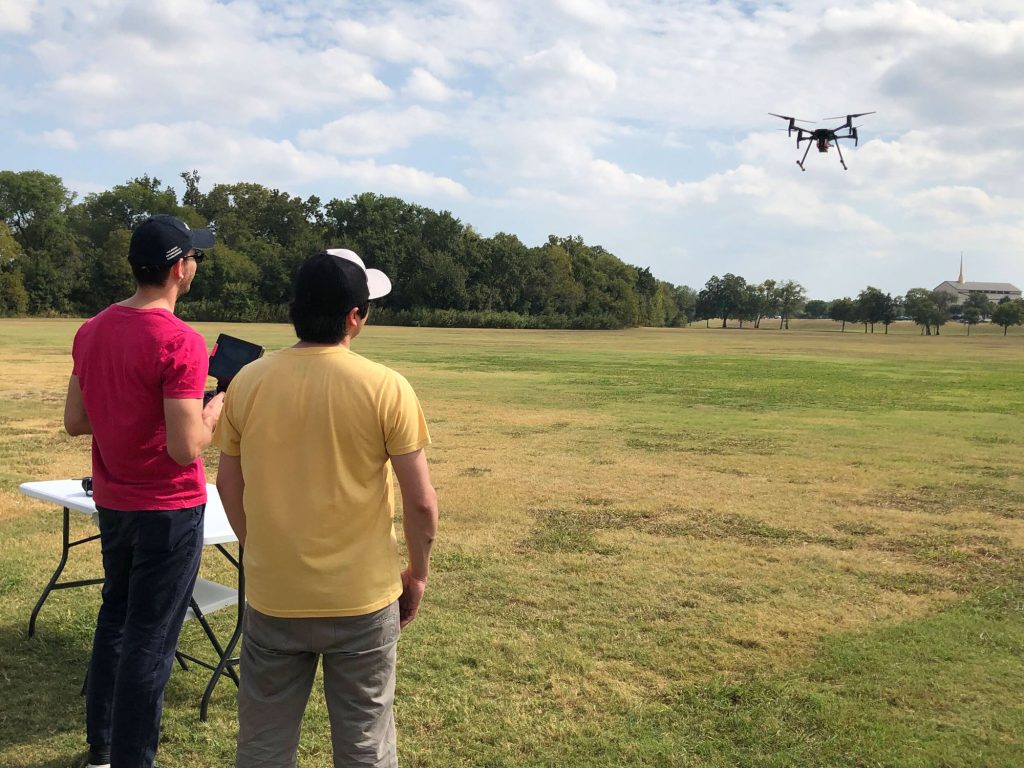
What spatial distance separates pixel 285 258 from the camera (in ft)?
311

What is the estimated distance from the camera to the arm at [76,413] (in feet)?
10.1

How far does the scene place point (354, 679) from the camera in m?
2.36

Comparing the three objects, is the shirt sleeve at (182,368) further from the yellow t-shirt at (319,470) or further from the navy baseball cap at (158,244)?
the yellow t-shirt at (319,470)

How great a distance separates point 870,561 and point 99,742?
5745 millimetres

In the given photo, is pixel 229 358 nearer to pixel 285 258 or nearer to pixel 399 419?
pixel 399 419

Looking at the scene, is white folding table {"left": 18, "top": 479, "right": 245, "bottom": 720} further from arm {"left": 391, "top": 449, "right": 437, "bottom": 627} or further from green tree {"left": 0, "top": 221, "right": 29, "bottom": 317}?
green tree {"left": 0, "top": 221, "right": 29, "bottom": 317}

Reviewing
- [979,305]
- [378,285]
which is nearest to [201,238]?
[378,285]

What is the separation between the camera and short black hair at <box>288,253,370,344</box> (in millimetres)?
2297

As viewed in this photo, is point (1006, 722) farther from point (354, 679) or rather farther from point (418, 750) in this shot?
point (354, 679)

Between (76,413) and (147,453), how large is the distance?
17.2 inches

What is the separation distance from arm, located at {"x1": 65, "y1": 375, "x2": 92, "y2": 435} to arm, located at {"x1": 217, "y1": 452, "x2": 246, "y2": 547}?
0.87 meters

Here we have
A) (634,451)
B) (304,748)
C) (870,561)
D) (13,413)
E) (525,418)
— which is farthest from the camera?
(525,418)

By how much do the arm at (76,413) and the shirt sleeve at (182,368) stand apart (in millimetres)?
496

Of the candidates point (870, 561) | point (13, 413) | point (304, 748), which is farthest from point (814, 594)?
point (13, 413)
